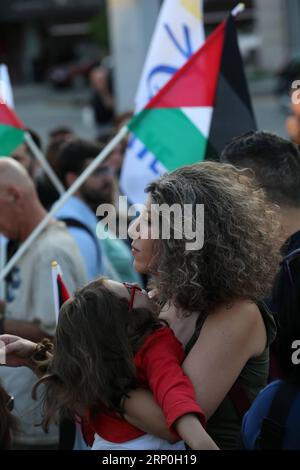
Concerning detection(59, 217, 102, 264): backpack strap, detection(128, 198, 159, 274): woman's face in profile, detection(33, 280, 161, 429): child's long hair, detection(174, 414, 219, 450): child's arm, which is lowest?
detection(59, 217, 102, 264): backpack strap

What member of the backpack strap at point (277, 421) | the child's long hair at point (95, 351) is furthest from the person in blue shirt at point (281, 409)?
the child's long hair at point (95, 351)

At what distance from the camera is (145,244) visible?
2398mm

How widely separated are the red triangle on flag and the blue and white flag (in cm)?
25

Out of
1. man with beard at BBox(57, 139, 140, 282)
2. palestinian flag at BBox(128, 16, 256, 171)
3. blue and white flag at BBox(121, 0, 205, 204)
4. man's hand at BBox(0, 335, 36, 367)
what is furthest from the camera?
blue and white flag at BBox(121, 0, 205, 204)

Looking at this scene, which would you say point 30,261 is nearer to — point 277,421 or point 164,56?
point 164,56

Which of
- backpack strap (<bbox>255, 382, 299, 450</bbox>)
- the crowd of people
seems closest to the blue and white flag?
the crowd of people

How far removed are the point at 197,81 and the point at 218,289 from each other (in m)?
1.97

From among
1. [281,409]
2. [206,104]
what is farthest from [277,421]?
[206,104]

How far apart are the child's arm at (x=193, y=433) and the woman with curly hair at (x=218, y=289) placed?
12 cm

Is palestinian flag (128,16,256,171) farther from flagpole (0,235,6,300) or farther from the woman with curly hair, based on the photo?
the woman with curly hair

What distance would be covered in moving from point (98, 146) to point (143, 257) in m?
2.54

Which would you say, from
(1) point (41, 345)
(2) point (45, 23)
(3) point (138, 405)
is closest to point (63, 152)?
(1) point (41, 345)

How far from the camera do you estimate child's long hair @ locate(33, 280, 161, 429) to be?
2.21 m

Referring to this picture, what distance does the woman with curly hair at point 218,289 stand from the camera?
2.24 m
